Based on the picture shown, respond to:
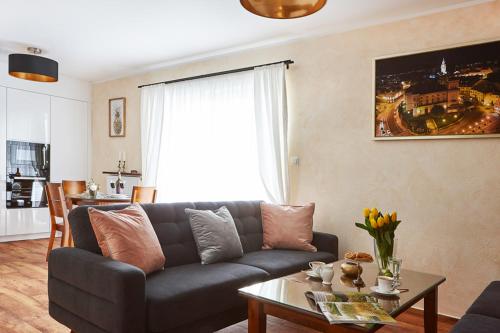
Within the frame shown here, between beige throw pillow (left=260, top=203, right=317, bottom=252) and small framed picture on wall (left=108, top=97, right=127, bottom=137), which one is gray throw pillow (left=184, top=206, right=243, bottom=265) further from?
small framed picture on wall (left=108, top=97, right=127, bottom=137)

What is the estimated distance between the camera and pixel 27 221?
20.0 feet

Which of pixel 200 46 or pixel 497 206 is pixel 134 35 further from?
pixel 497 206

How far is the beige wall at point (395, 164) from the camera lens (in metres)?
3.30

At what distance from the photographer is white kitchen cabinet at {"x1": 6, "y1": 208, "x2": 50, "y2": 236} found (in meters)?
5.91

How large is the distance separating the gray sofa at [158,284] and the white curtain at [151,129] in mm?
2450

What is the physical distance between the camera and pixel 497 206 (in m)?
3.21

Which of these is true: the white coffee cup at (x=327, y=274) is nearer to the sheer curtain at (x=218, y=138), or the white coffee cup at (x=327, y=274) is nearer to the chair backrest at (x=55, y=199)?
the sheer curtain at (x=218, y=138)

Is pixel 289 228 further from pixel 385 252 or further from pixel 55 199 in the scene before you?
pixel 55 199

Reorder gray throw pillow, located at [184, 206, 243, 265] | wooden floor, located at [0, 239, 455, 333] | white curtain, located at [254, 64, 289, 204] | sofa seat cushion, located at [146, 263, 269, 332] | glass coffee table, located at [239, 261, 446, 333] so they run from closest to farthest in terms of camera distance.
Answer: glass coffee table, located at [239, 261, 446, 333] < sofa seat cushion, located at [146, 263, 269, 332] < wooden floor, located at [0, 239, 455, 333] < gray throw pillow, located at [184, 206, 243, 265] < white curtain, located at [254, 64, 289, 204]

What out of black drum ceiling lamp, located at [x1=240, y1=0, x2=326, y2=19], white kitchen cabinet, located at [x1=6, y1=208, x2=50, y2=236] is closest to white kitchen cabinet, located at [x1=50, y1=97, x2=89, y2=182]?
white kitchen cabinet, located at [x1=6, y1=208, x2=50, y2=236]

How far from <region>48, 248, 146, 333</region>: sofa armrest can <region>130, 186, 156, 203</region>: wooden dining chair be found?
180 centimetres

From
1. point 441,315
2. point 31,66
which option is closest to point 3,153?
point 31,66

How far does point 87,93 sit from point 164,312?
5464 millimetres

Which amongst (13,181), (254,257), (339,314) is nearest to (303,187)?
(254,257)
